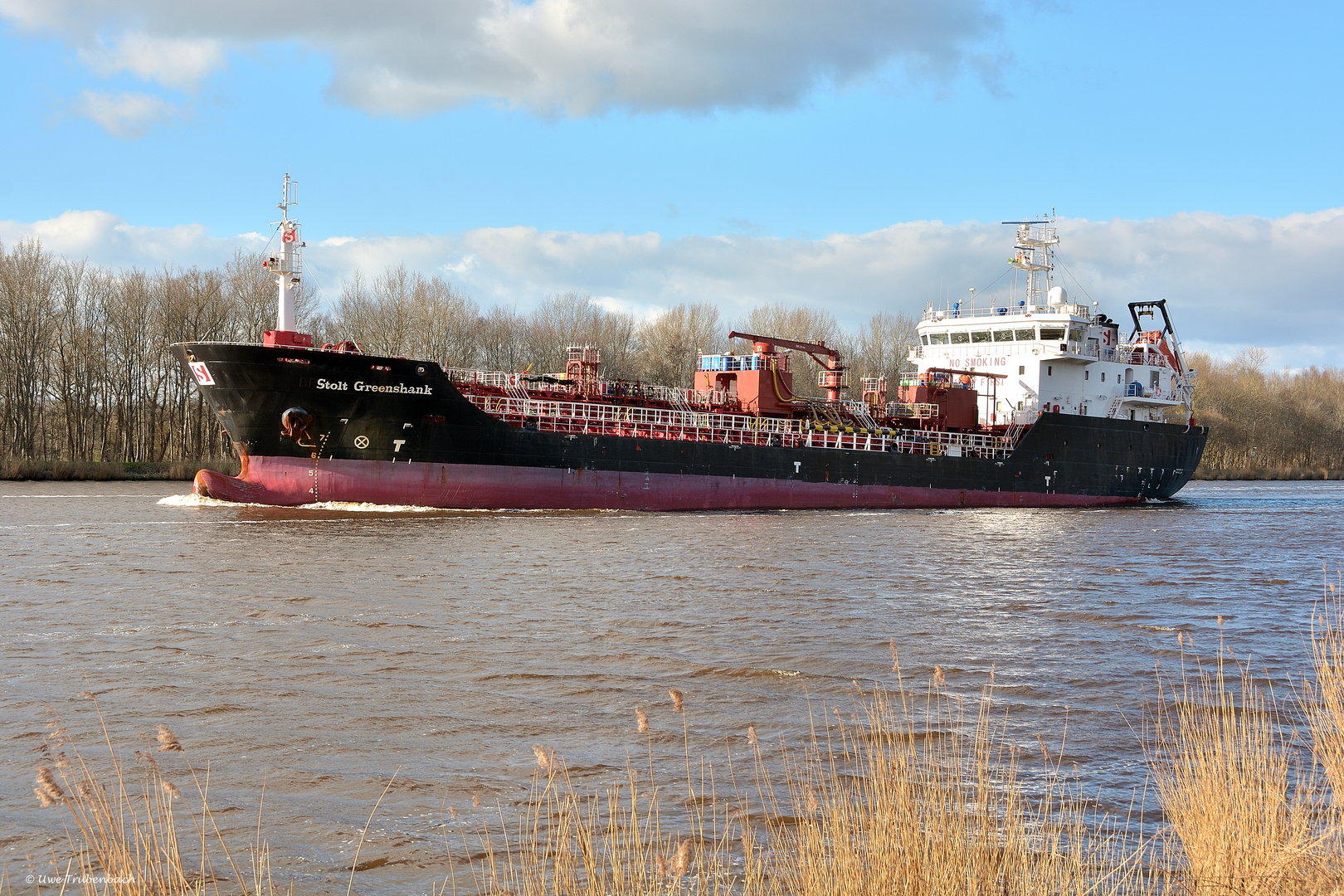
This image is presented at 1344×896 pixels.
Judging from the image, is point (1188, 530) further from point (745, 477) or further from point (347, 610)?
point (347, 610)

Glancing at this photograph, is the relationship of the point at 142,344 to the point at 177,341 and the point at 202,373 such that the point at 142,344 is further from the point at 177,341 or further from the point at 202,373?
the point at 202,373

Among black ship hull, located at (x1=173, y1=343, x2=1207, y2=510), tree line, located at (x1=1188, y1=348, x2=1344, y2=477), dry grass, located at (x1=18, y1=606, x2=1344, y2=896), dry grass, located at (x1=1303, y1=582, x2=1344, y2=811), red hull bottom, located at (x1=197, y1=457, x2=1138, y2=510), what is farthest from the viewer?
tree line, located at (x1=1188, y1=348, x2=1344, y2=477)

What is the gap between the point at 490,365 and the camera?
5912cm

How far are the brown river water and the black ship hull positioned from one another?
7.74 feet

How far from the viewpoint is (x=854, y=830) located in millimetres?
5242

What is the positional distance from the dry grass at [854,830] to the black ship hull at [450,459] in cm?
1845

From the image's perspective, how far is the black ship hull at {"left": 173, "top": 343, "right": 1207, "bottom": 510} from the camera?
80.3ft

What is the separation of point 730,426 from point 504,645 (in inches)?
836

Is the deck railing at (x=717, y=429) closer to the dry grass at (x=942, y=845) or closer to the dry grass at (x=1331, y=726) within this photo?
the dry grass at (x=1331, y=726)

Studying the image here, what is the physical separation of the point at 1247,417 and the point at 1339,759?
89269 mm

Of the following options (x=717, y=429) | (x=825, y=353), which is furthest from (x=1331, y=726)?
Answer: (x=825, y=353)

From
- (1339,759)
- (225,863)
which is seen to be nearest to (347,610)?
(225,863)

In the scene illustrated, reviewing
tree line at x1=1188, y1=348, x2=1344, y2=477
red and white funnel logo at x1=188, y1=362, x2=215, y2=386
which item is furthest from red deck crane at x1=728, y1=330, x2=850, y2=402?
tree line at x1=1188, y1=348, x2=1344, y2=477

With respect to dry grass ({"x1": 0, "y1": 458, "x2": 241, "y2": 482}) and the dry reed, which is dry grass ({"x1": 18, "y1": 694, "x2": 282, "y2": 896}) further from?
dry grass ({"x1": 0, "y1": 458, "x2": 241, "y2": 482})
